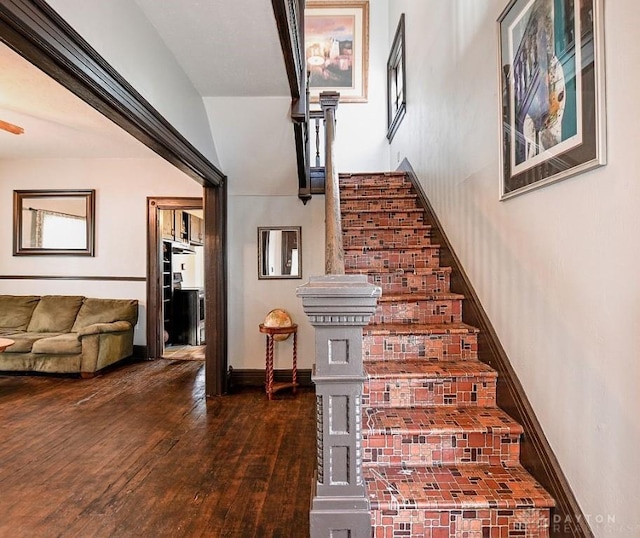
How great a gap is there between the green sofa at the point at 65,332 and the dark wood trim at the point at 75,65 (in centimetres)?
267

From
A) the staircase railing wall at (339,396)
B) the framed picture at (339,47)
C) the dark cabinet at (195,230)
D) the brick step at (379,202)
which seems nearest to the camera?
the staircase railing wall at (339,396)

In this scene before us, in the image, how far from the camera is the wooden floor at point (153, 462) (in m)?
1.76

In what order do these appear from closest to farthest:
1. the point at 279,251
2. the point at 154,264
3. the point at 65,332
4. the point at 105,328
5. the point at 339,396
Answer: the point at 339,396 → the point at 279,251 → the point at 105,328 → the point at 65,332 → the point at 154,264

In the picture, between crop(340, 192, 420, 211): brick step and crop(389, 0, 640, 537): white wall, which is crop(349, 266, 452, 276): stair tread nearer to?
crop(389, 0, 640, 537): white wall

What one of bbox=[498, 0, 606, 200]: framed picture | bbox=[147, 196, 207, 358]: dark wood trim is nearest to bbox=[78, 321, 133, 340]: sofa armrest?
bbox=[147, 196, 207, 358]: dark wood trim

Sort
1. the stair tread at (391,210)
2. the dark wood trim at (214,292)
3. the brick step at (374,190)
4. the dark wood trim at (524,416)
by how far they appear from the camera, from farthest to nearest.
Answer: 1. the brick step at (374,190)
2. the dark wood trim at (214,292)
3. the stair tread at (391,210)
4. the dark wood trim at (524,416)

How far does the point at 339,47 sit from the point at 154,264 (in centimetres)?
361

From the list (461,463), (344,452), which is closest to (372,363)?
(461,463)

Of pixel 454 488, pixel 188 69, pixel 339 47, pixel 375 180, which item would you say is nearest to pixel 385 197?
pixel 375 180

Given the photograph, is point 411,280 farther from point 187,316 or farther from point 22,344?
point 187,316

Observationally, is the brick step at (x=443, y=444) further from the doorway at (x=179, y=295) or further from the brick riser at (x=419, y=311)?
the doorway at (x=179, y=295)

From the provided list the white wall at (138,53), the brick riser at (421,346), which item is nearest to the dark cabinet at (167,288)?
the white wall at (138,53)

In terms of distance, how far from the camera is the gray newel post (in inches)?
46.3

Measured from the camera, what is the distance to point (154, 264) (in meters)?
4.67
